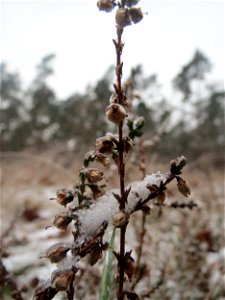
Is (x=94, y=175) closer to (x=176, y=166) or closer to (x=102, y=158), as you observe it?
(x=102, y=158)

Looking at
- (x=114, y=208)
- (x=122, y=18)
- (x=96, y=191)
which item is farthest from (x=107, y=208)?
(x=122, y=18)

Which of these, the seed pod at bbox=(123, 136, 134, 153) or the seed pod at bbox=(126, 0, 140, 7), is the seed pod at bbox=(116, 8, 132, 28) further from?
the seed pod at bbox=(123, 136, 134, 153)

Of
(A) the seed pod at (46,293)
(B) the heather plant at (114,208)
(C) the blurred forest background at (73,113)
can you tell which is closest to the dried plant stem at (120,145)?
(B) the heather plant at (114,208)

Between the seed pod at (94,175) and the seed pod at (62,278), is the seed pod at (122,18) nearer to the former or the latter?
Result: the seed pod at (94,175)

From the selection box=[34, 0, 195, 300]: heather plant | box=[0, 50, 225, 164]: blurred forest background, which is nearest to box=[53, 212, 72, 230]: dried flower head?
box=[34, 0, 195, 300]: heather plant

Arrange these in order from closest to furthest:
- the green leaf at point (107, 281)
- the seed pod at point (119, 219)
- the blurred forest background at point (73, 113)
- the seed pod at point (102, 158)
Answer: the seed pod at point (119, 219) → the seed pod at point (102, 158) → the green leaf at point (107, 281) → the blurred forest background at point (73, 113)

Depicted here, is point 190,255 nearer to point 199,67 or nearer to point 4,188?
point 4,188
